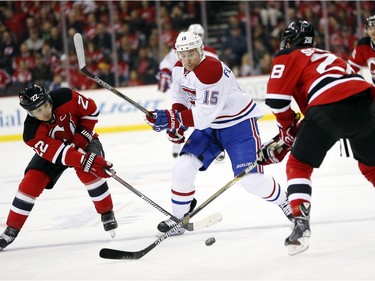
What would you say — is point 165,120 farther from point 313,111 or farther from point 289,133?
point 313,111

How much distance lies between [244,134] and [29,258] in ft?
3.66

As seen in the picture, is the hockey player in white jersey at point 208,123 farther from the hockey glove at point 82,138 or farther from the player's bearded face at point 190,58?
the hockey glove at point 82,138

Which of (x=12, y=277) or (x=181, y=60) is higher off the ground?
(x=181, y=60)

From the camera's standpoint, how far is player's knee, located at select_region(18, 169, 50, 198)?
3.68 m

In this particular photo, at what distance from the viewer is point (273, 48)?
9.79m

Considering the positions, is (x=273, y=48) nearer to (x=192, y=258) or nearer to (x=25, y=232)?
Answer: (x=25, y=232)

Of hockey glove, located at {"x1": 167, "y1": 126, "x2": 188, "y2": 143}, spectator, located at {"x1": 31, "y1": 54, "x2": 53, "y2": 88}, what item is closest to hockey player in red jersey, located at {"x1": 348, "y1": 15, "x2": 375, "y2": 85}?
hockey glove, located at {"x1": 167, "y1": 126, "x2": 188, "y2": 143}

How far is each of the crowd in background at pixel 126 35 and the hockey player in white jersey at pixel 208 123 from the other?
18.8 ft

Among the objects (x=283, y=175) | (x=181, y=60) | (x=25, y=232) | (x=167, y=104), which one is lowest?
(x=167, y=104)

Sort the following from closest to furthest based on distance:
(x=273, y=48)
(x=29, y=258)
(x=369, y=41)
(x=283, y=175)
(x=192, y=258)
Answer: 1. (x=192, y=258)
2. (x=29, y=258)
3. (x=369, y=41)
4. (x=283, y=175)
5. (x=273, y=48)

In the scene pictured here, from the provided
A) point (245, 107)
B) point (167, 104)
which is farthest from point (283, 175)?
point (167, 104)

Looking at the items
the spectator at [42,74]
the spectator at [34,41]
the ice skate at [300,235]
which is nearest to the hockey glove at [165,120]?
the ice skate at [300,235]

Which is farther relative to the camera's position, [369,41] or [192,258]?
[369,41]

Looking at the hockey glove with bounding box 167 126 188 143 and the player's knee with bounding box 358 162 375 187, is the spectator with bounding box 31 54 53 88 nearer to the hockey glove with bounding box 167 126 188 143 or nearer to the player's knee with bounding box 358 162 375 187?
the hockey glove with bounding box 167 126 188 143
